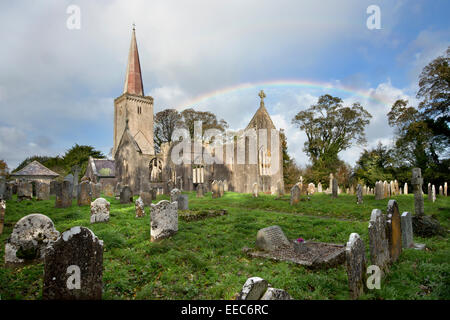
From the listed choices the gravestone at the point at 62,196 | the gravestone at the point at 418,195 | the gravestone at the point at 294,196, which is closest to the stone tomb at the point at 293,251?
the gravestone at the point at 418,195

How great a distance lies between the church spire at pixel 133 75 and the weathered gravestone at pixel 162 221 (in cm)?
4490

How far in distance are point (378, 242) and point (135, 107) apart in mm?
47742

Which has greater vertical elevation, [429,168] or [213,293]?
[429,168]

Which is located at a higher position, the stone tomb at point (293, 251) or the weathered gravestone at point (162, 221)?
the weathered gravestone at point (162, 221)

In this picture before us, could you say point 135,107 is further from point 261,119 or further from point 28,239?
point 28,239

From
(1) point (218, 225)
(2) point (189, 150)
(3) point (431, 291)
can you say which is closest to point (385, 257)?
(3) point (431, 291)

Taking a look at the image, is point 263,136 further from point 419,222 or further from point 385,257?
point 385,257

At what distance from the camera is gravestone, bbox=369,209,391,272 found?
4483 mm

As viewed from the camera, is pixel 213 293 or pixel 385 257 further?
pixel 385 257

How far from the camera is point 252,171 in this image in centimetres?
2691

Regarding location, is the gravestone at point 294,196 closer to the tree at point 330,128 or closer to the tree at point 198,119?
the tree at point 330,128

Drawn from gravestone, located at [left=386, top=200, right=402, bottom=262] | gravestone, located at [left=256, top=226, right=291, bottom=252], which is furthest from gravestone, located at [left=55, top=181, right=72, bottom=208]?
gravestone, located at [left=386, top=200, right=402, bottom=262]

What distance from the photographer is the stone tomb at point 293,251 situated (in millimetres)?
5348
